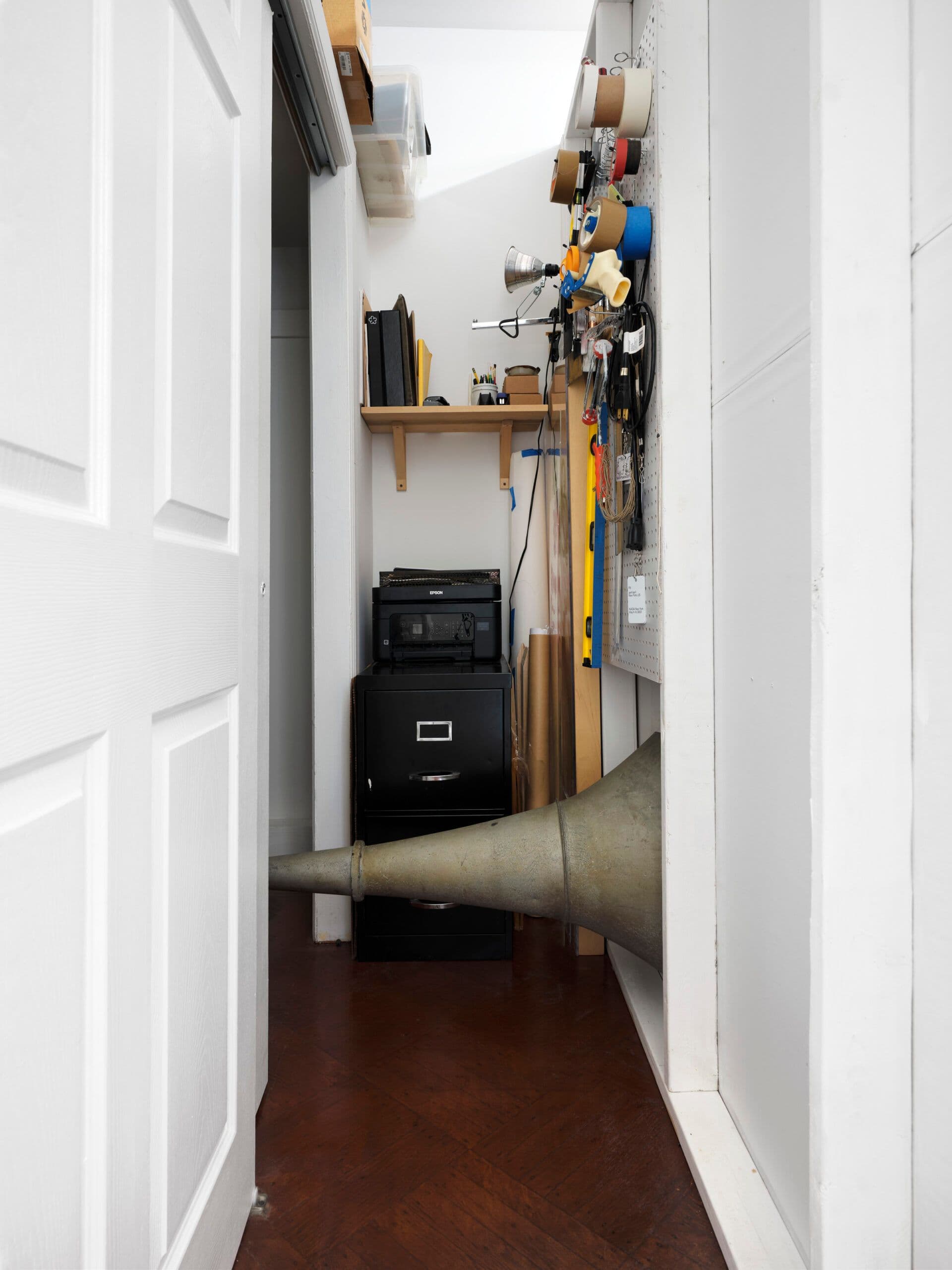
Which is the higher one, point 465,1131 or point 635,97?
point 635,97

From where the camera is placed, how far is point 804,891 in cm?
102

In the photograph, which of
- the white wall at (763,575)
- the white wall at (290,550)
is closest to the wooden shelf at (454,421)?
the white wall at (290,550)

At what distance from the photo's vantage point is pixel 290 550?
2836 mm

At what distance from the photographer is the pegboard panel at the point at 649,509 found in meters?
1.48

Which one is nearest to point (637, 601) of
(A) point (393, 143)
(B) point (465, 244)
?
(A) point (393, 143)

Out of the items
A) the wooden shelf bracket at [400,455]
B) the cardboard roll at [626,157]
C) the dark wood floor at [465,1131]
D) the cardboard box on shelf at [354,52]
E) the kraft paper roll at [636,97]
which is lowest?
the dark wood floor at [465,1131]

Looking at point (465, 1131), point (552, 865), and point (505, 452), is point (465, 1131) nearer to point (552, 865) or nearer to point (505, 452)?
point (552, 865)

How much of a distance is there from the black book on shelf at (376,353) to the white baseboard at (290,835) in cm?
152

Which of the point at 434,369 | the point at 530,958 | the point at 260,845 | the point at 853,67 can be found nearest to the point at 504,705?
the point at 530,958

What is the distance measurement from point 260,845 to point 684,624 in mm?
837

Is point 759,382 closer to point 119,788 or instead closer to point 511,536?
point 119,788

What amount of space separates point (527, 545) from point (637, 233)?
4.15ft

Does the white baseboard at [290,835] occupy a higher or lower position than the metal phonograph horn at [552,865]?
lower

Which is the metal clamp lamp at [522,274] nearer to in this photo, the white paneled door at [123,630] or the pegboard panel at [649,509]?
the pegboard panel at [649,509]
